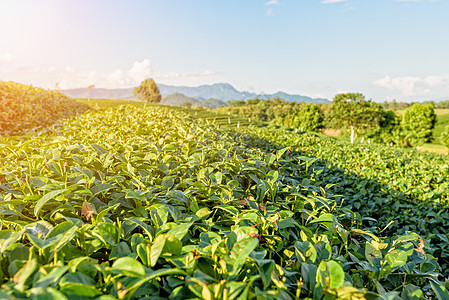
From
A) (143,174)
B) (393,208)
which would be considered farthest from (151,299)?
(393,208)

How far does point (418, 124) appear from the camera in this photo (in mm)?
33312

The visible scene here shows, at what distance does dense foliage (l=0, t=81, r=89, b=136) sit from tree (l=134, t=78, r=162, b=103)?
2324 inches

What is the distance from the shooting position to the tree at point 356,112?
32375mm

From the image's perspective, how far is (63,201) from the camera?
4.22ft

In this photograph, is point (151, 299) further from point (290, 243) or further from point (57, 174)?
point (57, 174)

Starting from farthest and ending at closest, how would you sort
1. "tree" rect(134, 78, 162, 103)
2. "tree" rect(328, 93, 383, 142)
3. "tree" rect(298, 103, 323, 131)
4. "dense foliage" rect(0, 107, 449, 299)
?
"tree" rect(134, 78, 162, 103), "tree" rect(298, 103, 323, 131), "tree" rect(328, 93, 383, 142), "dense foliage" rect(0, 107, 449, 299)

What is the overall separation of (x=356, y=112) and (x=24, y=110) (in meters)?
34.0

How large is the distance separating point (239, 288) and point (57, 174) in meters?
1.42

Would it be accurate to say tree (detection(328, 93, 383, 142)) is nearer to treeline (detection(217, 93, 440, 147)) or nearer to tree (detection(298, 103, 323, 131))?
treeline (detection(217, 93, 440, 147))

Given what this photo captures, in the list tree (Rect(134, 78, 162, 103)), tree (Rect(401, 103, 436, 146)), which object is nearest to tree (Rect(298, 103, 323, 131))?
tree (Rect(401, 103, 436, 146))

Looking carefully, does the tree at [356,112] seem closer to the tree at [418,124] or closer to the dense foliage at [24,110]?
the tree at [418,124]

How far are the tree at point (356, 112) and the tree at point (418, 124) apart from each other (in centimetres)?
419

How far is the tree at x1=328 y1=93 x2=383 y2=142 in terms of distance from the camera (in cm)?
3238

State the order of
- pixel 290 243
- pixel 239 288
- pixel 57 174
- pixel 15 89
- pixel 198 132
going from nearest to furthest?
pixel 239 288
pixel 290 243
pixel 57 174
pixel 198 132
pixel 15 89
